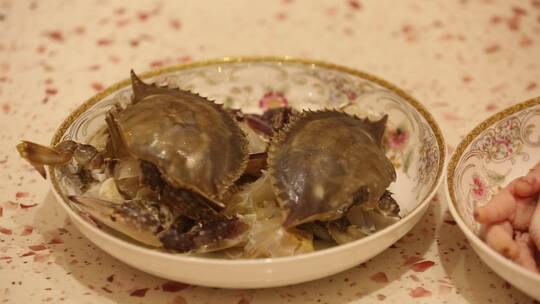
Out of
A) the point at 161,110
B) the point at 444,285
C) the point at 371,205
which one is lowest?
the point at 444,285

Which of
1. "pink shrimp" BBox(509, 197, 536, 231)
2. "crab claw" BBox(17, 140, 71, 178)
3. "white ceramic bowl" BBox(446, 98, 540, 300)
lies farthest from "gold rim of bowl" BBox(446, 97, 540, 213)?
"crab claw" BBox(17, 140, 71, 178)

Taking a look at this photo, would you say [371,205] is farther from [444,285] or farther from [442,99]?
[442,99]

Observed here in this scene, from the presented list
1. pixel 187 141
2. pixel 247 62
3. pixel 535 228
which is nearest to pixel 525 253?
pixel 535 228

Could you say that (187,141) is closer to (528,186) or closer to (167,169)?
(167,169)

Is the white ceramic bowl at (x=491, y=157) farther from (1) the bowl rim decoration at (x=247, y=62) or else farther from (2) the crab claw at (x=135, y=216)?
(2) the crab claw at (x=135, y=216)

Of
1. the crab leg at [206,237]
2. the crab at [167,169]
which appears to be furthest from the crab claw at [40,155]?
the crab leg at [206,237]

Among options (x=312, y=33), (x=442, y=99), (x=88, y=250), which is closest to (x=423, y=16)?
(x=312, y=33)

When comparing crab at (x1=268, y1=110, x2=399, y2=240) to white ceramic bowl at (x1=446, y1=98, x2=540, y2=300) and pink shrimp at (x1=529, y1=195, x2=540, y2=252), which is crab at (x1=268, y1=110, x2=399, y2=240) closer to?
white ceramic bowl at (x1=446, y1=98, x2=540, y2=300)
